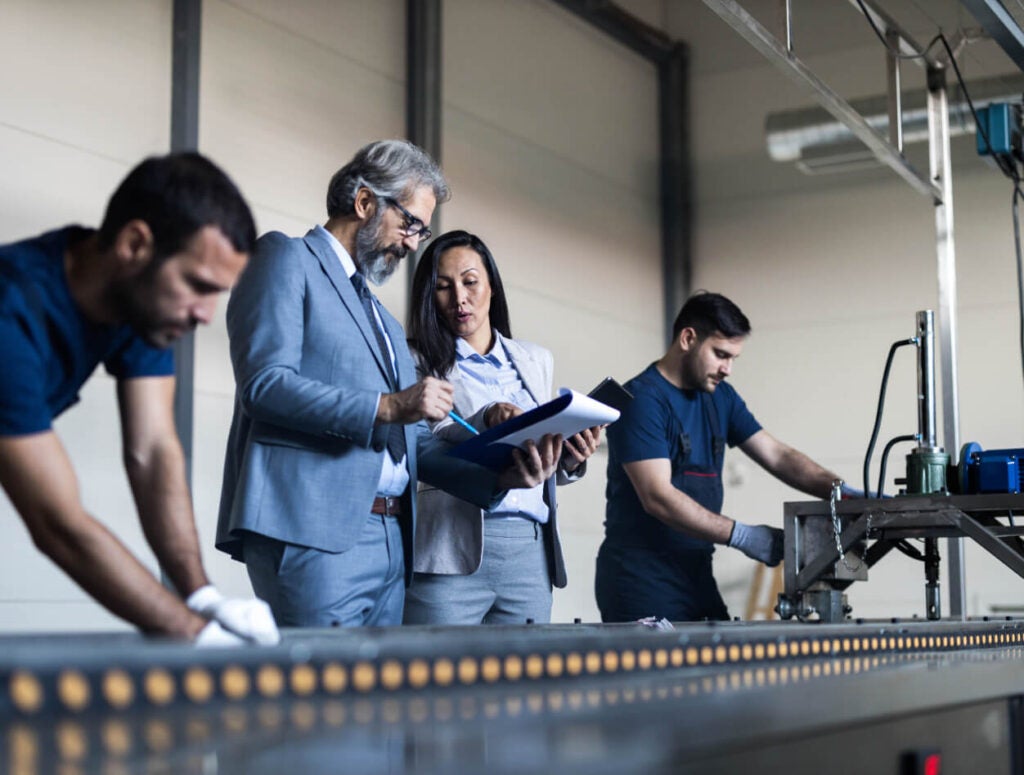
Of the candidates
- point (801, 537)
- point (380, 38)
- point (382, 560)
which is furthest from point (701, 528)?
point (380, 38)

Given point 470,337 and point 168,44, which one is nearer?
point 470,337

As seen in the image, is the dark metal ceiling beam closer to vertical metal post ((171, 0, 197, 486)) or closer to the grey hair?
vertical metal post ((171, 0, 197, 486))

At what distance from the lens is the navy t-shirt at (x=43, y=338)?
3.89 feet

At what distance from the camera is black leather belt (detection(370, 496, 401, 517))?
192 centimetres

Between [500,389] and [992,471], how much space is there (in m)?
1.00

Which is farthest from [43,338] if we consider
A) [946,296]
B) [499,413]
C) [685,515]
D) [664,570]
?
[946,296]

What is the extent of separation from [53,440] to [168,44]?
11.5 ft

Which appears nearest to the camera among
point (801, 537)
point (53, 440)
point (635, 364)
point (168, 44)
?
point (53, 440)

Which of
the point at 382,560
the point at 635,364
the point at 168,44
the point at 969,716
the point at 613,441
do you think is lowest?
the point at 969,716

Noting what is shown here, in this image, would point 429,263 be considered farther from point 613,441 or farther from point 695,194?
point 695,194

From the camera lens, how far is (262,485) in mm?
1791

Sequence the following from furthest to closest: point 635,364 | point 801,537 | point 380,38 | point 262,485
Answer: point 635,364
point 380,38
point 801,537
point 262,485

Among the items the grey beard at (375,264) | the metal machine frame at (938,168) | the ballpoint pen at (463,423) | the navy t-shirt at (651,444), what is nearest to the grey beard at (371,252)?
the grey beard at (375,264)

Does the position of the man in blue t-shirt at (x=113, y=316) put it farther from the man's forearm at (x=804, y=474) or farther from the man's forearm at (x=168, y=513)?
the man's forearm at (x=804, y=474)
